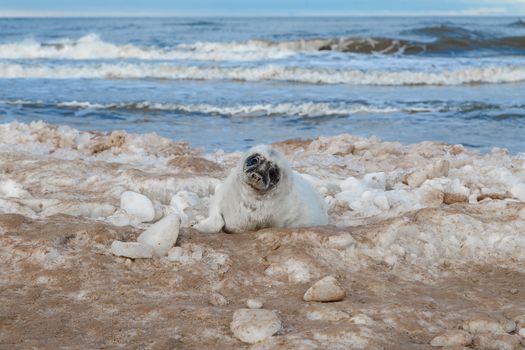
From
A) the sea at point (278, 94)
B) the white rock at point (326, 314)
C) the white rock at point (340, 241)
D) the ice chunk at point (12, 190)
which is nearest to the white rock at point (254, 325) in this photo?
the white rock at point (326, 314)

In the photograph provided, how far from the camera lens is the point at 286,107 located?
14438mm

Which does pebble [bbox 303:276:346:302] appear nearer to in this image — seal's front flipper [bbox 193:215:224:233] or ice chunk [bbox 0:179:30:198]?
seal's front flipper [bbox 193:215:224:233]

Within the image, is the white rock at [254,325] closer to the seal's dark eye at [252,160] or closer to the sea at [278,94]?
the seal's dark eye at [252,160]

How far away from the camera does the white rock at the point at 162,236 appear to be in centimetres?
403

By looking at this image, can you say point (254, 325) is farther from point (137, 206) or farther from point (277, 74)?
point (277, 74)

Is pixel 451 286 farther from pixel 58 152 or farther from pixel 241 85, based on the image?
pixel 241 85

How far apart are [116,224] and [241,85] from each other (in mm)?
15130

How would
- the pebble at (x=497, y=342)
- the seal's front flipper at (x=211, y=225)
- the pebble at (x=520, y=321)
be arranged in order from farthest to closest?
1. the seal's front flipper at (x=211, y=225)
2. the pebble at (x=520, y=321)
3. the pebble at (x=497, y=342)

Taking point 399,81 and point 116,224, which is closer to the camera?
point 116,224

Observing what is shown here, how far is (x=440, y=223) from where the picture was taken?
4.49m

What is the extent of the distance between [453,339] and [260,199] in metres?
1.76

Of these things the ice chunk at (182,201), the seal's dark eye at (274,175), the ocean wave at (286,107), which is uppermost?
the seal's dark eye at (274,175)

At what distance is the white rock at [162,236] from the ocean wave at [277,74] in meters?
16.2

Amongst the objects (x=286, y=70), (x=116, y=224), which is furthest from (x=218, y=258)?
(x=286, y=70)
